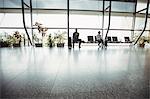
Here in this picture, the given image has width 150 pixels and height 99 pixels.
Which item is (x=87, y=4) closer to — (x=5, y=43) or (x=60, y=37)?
(x=60, y=37)

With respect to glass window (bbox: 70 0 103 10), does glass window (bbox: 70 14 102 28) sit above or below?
below

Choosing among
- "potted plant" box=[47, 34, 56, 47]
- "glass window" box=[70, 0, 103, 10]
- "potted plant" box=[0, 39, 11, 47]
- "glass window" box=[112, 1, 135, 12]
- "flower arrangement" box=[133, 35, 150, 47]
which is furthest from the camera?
"flower arrangement" box=[133, 35, 150, 47]

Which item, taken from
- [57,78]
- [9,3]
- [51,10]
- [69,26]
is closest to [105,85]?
[57,78]

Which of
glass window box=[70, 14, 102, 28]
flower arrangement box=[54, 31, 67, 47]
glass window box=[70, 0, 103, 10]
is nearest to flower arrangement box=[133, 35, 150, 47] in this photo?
glass window box=[70, 14, 102, 28]

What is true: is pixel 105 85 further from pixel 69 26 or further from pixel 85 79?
pixel 69 26

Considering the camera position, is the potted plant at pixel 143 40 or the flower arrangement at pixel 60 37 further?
the potted plant at pixel 143 40

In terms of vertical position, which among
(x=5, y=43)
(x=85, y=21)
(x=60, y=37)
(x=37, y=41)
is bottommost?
(x=5, y=43)

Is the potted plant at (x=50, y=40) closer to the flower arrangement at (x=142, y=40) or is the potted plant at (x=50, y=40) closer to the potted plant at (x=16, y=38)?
the potted plant at (x=16, y=38)

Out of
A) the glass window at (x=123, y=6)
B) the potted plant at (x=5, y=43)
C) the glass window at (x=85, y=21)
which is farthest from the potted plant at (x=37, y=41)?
the glass window at (x=123, y=6)

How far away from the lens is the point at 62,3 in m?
11.2

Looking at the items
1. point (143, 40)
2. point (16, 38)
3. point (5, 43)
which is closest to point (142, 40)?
point (143, 40)

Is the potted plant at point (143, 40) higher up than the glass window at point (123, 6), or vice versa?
the glass window at point (123, 6)

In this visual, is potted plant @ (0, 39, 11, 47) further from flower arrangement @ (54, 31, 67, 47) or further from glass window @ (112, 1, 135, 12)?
glass window @ (112, 1, 135, 12)

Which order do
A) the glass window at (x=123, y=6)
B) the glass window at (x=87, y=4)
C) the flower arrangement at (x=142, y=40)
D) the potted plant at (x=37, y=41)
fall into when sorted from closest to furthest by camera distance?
the potted plant at (x=37, y=41)
the glass window at (x=87, y=4)
the glass window at (x=123, y=6)
the flower arrangement at (x=142, y=40)
